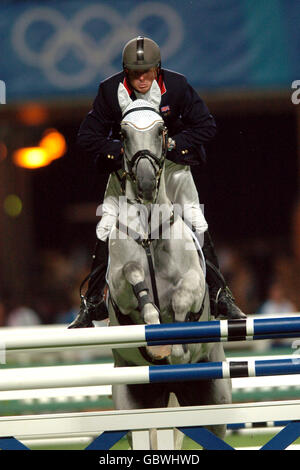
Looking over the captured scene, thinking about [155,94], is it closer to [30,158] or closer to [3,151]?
[3,151]

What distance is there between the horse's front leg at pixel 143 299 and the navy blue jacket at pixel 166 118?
0.50 metres

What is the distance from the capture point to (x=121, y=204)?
3453mm

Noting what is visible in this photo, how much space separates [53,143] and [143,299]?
5.21 metres

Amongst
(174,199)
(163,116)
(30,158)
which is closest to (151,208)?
(174,199)

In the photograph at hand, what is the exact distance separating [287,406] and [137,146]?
128 cm

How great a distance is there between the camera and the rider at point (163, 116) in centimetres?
348

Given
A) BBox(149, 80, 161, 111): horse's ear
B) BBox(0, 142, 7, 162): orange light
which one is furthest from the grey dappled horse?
BBox(0, 142, 7, 162): orange light

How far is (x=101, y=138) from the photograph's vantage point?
3.54m

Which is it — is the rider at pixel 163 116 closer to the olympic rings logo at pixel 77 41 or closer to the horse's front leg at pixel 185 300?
the horse's front leg at pixel 185 300

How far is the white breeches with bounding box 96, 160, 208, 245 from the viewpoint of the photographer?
12.0ft

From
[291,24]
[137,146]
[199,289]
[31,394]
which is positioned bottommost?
[31,394]

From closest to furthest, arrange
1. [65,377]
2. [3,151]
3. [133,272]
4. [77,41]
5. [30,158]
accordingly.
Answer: [65,377], [133,272], [77,41], [3,151], [30,158]
